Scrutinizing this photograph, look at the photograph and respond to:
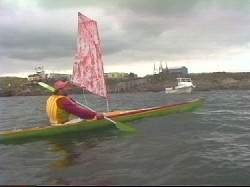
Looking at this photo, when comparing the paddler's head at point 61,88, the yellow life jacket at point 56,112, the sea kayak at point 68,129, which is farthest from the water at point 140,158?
the paddler's head at point 61,88

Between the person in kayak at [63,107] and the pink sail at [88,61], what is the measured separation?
3.50 metres

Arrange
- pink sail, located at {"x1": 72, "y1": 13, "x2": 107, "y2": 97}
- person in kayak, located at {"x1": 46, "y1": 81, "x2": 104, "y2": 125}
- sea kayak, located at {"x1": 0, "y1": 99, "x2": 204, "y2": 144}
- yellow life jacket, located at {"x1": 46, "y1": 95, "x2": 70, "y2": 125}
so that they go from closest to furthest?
sea kayak, located at {"x1": 0, "y1": 99, "x2": 204, "y2": 144}, person in kayak, located at {"x1": 46, "y1": 81, "x2": 104, "y2": 125}, yellow life jacket, located at {"x1": 46, "y1": 95, "x2": 70, "y2": 125}, pink sail, located at {"x1": 72, "y1": 13, "x2": 107, "y2": 97}

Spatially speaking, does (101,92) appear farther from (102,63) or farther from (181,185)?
(181,185)

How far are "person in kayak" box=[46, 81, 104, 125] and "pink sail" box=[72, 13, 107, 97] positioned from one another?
11.5ft

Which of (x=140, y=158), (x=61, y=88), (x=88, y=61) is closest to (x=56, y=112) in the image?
(x=61, y=88)

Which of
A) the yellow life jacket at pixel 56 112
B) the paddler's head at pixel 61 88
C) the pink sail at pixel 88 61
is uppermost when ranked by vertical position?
the pink sail at pixel 88 61

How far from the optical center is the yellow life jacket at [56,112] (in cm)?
2080

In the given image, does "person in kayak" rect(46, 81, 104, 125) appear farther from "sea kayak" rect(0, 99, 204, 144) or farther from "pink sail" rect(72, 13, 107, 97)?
"pink sail" rect(72, 13, 107, 97)

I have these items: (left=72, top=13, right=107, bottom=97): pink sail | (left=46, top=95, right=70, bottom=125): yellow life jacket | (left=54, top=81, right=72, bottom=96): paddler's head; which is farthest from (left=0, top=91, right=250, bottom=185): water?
(left=72, top=13, right=107, bottom=97): pink sail

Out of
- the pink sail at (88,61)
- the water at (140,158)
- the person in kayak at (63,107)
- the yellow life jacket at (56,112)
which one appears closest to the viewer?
Answer: the water at (140,158)

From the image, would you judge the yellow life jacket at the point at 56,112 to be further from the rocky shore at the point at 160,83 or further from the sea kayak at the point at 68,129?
the rocky shore at the point at 160,83

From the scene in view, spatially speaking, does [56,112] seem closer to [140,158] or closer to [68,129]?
[68,129]

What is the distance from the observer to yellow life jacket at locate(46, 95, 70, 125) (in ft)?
68.2

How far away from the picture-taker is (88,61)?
24.9 metres
